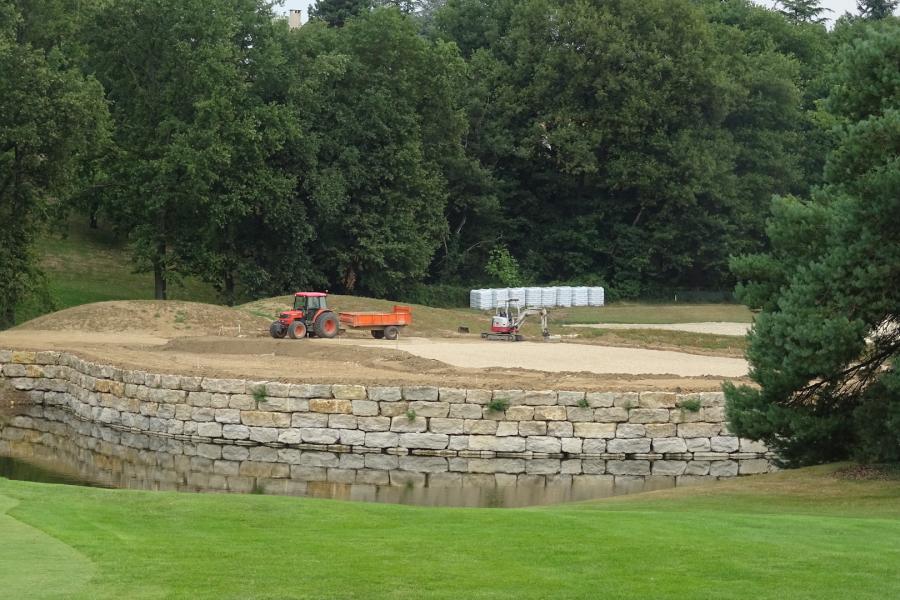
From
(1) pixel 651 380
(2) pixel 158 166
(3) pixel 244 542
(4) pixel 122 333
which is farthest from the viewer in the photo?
(2) pixel 158 166

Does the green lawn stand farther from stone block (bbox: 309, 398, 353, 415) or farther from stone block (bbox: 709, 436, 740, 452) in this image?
stone block (bbox: 309, 398, 353, 415)

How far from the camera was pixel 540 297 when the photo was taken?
60.7 m

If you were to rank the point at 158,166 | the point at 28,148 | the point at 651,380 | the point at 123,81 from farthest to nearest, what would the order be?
the point at 123,81, the point at 158,166, the point at 28,148, the point at 651,380

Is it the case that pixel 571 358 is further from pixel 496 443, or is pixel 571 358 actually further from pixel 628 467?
pixel 628 467

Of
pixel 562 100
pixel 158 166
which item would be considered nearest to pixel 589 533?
pixel 158 166

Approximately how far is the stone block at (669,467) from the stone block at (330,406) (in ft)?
22.0

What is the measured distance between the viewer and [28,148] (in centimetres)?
4662

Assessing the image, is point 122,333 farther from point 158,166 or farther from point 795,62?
point 795,62

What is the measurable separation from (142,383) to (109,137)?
2432 cm

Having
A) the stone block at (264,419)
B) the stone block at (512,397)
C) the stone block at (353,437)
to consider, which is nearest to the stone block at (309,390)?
the stone block at (264,419)

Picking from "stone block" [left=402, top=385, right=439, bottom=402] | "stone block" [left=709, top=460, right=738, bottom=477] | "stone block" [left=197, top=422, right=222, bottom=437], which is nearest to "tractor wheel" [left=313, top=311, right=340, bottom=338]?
"stone block" [left=197, top=422, right=222, bottom=437]

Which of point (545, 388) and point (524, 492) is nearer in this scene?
point (524, 492)

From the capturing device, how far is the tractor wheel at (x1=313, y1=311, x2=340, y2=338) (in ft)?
135

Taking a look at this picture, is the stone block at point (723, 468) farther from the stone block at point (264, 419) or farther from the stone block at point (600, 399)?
the stone block at point (264, 419)
